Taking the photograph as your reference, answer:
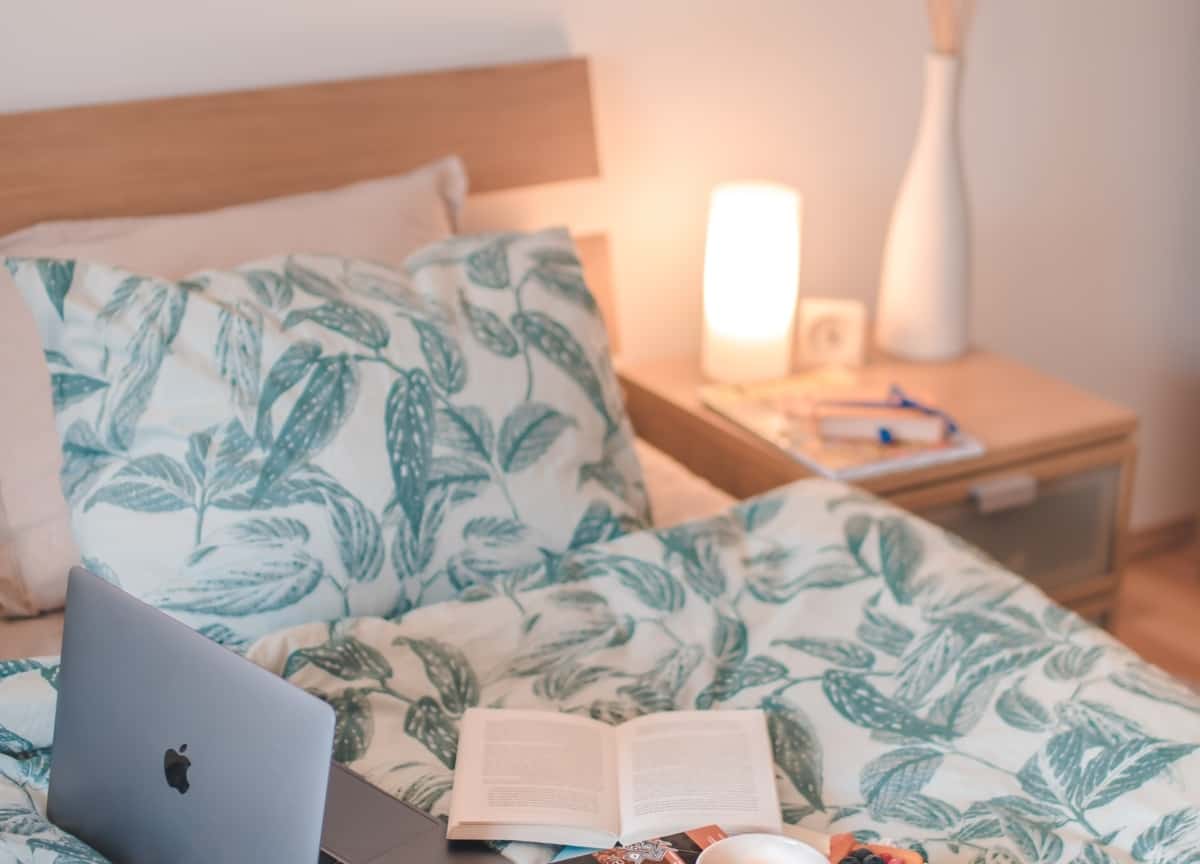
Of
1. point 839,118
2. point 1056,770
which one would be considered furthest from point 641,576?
point 839,118

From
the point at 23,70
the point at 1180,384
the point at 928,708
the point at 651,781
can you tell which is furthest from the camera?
the point at 1180,384

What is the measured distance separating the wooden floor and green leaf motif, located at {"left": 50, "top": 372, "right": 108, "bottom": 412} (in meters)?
1.73

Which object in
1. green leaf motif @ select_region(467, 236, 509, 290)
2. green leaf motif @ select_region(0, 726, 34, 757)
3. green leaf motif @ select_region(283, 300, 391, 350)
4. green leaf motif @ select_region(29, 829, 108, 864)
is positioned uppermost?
green leaf motif @ select_region(467, 236, 509, 290)

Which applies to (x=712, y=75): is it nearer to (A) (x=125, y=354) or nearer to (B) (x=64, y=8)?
(B) (x=64, y=8)

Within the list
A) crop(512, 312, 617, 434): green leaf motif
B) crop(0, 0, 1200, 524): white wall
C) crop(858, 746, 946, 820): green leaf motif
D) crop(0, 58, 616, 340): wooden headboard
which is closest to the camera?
crop(858, 746, 946, 820): green leaf motif

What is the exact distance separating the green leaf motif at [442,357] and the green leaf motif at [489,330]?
0.03m

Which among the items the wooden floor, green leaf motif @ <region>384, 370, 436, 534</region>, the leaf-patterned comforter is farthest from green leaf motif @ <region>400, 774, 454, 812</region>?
the wooden floor

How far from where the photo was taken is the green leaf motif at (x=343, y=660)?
1.21 meters

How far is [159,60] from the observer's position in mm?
1712

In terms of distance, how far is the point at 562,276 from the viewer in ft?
5.01

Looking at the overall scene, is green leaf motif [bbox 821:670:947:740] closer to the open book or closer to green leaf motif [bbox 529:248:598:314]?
the open book

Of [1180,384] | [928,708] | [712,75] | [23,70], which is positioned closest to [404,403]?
[928,708]

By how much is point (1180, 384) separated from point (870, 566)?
1.63 m

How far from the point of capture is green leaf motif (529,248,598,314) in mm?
1510
